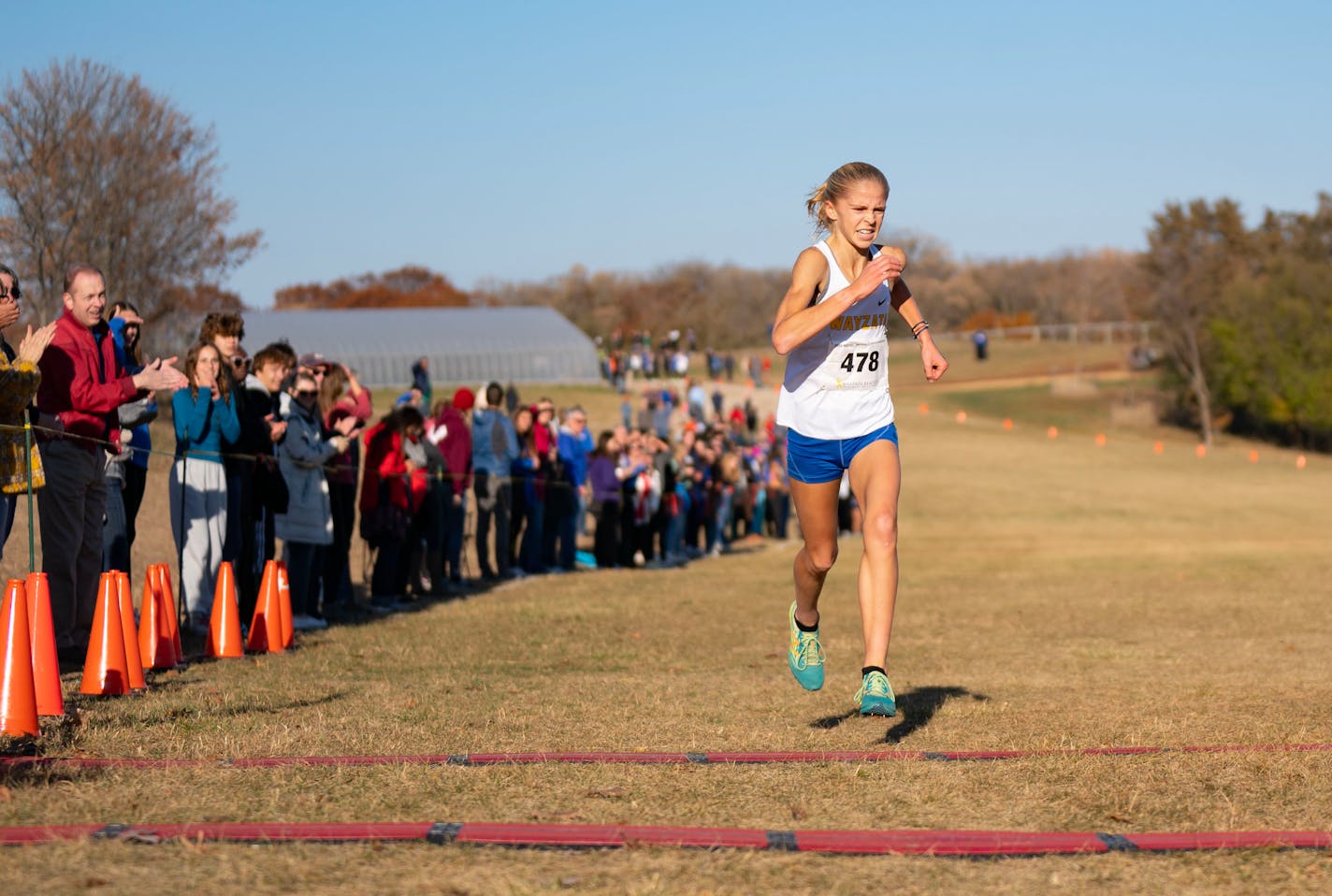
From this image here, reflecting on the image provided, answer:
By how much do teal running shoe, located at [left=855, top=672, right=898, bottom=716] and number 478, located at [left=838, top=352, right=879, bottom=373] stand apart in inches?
51.0

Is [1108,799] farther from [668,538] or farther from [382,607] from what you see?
[668,538]

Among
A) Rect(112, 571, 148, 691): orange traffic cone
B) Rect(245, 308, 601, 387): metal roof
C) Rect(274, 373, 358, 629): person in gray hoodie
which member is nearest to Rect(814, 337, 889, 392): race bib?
Rect(112, 571, 148, 691): orange traffic cone

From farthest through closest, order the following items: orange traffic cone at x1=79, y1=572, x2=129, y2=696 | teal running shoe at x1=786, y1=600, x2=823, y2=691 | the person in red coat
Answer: the person in red coat → orange traffic cone at x1=79, y1=572, x2=129, y2=696 → teal running shoe at x1=786, y1=600, x2=823, y2=691

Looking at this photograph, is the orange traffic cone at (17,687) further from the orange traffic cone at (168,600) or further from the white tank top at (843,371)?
the white tank top at (843,371)

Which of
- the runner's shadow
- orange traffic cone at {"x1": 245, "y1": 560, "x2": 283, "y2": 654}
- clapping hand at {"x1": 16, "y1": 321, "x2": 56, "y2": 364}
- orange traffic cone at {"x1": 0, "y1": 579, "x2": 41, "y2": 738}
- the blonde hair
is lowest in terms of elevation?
the runner's shadow

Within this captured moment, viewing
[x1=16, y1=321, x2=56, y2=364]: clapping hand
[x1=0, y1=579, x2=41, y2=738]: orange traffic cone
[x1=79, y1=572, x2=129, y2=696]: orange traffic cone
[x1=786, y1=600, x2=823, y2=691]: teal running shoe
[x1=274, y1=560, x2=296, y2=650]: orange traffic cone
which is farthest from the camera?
[x1=274, y1=560, x2=296, y2=650]: orange traffic cone

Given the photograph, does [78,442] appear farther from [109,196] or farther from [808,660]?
[109,196]

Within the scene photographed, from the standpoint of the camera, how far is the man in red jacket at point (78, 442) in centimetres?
875

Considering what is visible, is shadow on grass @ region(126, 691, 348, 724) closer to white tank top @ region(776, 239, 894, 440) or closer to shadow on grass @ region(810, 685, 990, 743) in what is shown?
shadow on grass @ region(810, 685, 990, 743)

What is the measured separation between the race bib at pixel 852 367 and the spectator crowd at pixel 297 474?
13.6 feet

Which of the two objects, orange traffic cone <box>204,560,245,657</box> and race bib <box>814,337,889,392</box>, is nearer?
race bib <box>814,337,889,392</box>

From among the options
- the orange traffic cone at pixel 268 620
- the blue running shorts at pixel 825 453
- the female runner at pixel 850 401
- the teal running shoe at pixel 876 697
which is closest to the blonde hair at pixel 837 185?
the female runner at pixel 850 401

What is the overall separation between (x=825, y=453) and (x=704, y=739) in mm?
1318

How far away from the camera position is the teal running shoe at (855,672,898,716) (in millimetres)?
6352
